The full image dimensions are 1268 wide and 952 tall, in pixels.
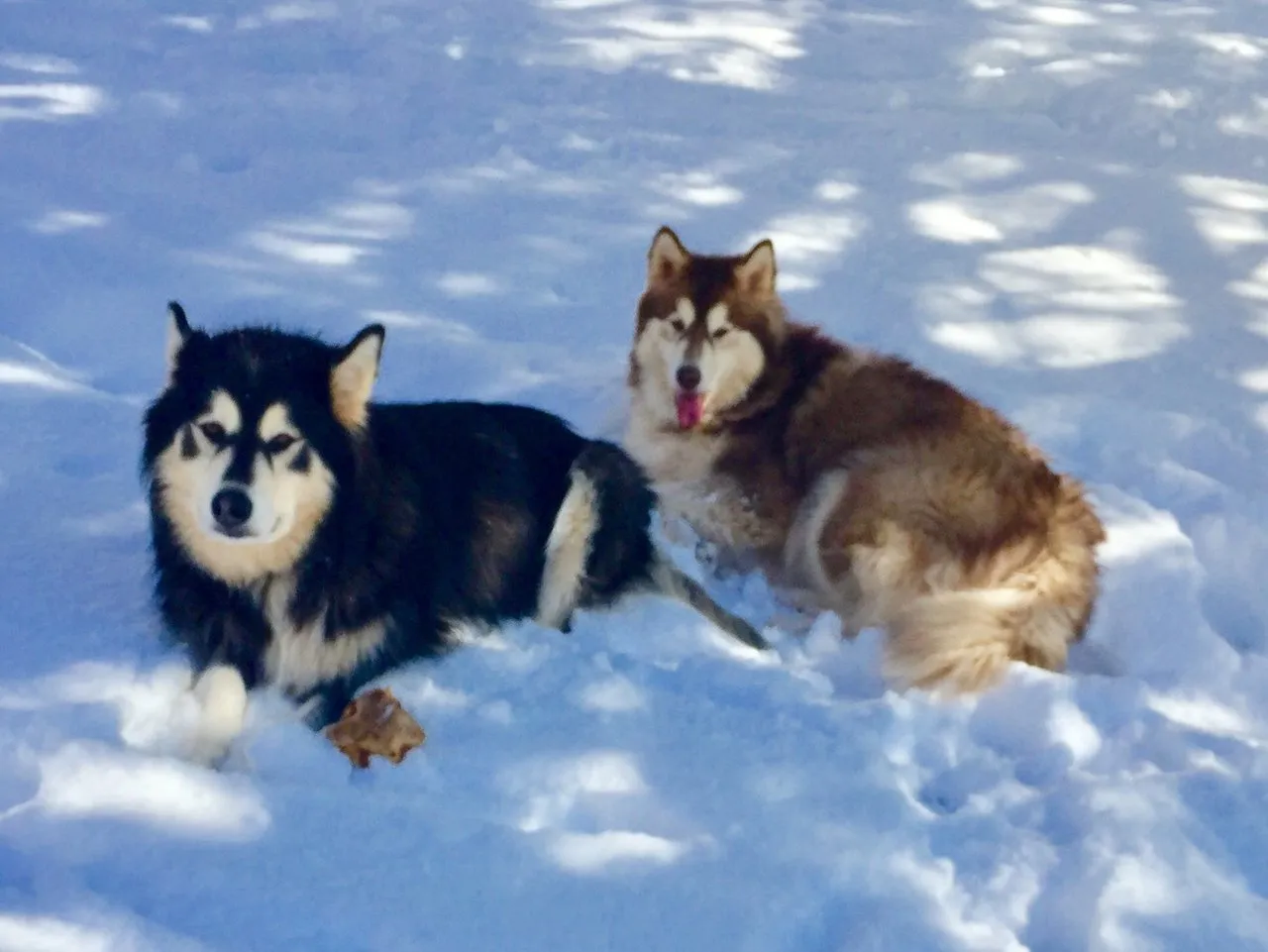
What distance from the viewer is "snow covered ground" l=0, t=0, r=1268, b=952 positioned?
2389 millimetres

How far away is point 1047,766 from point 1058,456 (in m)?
2.12

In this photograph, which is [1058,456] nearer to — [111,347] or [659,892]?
[659,892]

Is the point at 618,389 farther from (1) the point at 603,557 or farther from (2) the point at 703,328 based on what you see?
(1) the point at 603,557

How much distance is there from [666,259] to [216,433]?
234cm

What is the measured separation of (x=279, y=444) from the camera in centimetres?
282

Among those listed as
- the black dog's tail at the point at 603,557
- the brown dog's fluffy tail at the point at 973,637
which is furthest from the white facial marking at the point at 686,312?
the brown dog's fluffy tail at the point at 973,637

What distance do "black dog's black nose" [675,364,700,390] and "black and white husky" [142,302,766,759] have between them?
3.31 feet

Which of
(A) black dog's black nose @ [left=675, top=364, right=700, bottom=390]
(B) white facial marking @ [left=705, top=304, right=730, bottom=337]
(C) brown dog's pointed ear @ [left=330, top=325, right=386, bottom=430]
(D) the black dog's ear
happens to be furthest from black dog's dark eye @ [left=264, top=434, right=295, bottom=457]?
(B) white facial marking @ [left=705, top=304, right=730, bottom=337]

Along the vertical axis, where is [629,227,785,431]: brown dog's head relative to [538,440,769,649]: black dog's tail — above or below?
above

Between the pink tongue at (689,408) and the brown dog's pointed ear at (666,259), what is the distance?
503mm

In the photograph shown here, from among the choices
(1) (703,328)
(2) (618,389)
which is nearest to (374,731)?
(1) (703,328)

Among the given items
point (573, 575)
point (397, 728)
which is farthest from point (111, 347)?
point (397, 728)

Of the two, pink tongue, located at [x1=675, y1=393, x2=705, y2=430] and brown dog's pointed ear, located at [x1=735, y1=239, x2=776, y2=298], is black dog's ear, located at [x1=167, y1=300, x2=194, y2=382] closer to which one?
pink tongue, located at [x1=675, y1=393, x2=705, y2=430]

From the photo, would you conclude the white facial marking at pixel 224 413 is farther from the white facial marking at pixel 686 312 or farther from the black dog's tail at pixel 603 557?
the white facial marking at pixel 686 312
